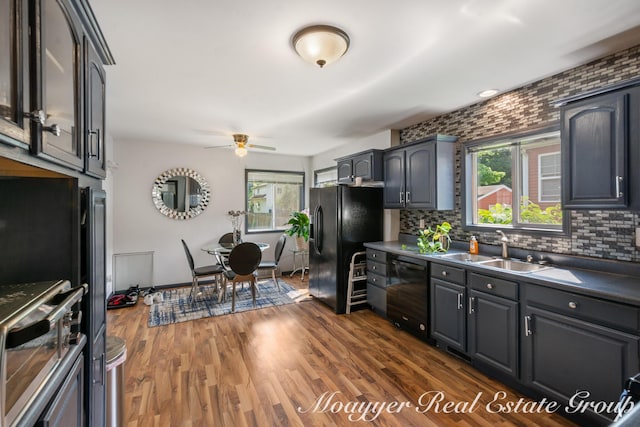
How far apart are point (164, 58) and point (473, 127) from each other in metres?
3.02

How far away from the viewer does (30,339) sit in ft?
2.34

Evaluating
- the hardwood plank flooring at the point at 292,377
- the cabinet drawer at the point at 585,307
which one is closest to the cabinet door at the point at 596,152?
the cabinet drawer at the point at 585,307

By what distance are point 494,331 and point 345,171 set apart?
2960 mm

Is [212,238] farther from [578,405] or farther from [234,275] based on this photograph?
[578,405]

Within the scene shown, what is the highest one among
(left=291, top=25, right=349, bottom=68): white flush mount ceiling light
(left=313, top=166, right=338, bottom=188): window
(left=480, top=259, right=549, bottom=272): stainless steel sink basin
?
(left=291, top=25, right=349, bottom=68): white flush mount ceiling light

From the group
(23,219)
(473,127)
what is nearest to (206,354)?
(23,219)

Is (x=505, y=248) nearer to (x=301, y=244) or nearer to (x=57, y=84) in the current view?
(x=57, y=84)

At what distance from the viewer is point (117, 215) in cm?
481

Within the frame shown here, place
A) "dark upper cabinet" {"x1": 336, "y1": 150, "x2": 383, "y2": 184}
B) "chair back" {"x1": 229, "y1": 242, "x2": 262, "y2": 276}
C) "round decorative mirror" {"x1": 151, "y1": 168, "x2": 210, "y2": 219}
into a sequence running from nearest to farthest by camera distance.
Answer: "chair back" {"x1": 229, "y1": 242, "x2": 262, "y2": 276}, "dark upper cabinet" {"x1": 336, "y1": 150, "x2": 383, "y2": 184}, "round decorative mirror" {"x1": 151, "y1": 168, "x2": 210, "y2": 219}

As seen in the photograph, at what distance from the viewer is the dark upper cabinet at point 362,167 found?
13.4 feet

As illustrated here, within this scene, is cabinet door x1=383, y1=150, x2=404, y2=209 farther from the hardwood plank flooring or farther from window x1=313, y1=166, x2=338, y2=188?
window x1=313, y1=166, x2=338, y2=188

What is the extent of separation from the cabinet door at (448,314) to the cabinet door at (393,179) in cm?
126

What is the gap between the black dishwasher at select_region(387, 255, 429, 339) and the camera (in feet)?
9.86

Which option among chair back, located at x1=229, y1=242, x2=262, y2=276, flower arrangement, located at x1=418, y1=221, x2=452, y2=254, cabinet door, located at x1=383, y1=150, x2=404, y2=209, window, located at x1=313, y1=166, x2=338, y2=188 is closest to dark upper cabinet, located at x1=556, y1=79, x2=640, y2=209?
flower arrangement, located at x1=418, y1=221, x2=452, y2=254
